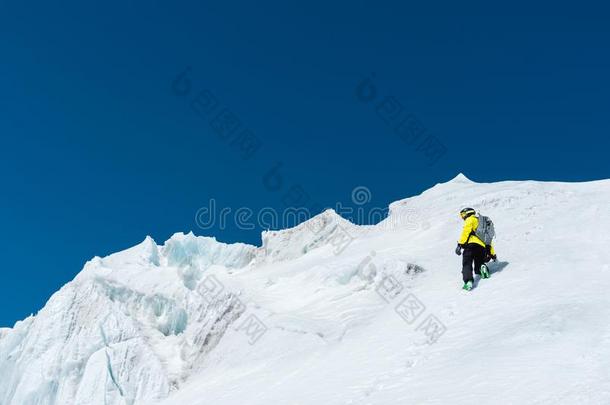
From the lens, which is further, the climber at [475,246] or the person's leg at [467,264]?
the climber at [475,246]

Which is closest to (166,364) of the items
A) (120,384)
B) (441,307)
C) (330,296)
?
(120,384)

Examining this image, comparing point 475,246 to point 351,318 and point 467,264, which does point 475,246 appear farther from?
point 351,318

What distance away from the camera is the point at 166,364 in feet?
92.1

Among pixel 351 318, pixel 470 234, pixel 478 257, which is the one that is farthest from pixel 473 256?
pixel 351 318

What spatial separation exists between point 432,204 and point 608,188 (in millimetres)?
8009

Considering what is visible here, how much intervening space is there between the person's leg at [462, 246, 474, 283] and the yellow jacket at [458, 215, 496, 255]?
0.29m

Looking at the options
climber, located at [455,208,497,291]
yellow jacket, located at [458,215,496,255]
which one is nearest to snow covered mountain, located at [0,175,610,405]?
climber, located at [455,208,497,291]

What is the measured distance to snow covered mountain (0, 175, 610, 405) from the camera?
8930 millimetres

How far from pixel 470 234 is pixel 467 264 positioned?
1010mm

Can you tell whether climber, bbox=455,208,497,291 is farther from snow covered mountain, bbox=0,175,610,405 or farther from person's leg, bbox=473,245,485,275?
snow covered mountain, bbox=0,175,610,405

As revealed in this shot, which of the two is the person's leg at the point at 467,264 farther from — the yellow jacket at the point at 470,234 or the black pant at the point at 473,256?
the yellow jacket at the point at 470,234

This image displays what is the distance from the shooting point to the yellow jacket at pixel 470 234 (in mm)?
14188

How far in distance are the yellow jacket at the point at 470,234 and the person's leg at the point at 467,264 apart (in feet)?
0.94

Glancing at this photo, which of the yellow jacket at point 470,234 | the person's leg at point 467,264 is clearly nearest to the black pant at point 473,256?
the person's leg at point 467,264
